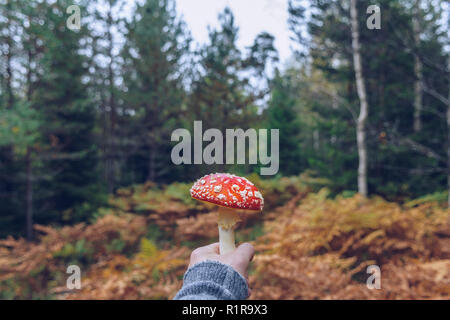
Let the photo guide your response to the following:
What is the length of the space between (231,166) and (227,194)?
0.92 ft

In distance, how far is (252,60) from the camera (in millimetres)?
2777

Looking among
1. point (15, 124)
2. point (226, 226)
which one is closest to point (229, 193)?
point (226, 226)

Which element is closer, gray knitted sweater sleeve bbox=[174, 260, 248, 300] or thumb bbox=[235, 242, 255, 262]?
gray knitted sweater sleeve bbox=[174, 260, 248, 300]

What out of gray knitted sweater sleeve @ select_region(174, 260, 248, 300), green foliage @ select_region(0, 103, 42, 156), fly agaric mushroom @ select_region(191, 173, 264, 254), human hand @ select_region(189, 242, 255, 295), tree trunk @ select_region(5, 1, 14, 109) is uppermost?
tree trunk @ select_region(5, 1, 14, 109)

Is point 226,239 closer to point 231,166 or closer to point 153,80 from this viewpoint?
point 231,166

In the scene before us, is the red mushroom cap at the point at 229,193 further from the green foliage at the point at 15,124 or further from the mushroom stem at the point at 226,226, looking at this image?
the green foliage at the point at 15,124

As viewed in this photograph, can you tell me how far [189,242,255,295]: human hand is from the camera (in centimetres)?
107

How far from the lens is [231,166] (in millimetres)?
1308

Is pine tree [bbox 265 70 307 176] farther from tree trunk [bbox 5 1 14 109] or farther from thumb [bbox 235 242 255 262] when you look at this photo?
tree trunk [bbox 5 1 14 109]

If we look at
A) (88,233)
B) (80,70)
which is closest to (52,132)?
(80,70)

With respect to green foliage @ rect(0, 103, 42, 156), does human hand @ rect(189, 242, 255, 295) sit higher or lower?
lower

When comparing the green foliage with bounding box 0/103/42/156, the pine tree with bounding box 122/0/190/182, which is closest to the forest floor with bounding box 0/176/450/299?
the green foliage with bounding box 0/103/42/156

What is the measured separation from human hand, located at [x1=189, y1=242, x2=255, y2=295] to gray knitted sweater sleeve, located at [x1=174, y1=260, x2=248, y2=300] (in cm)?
5
